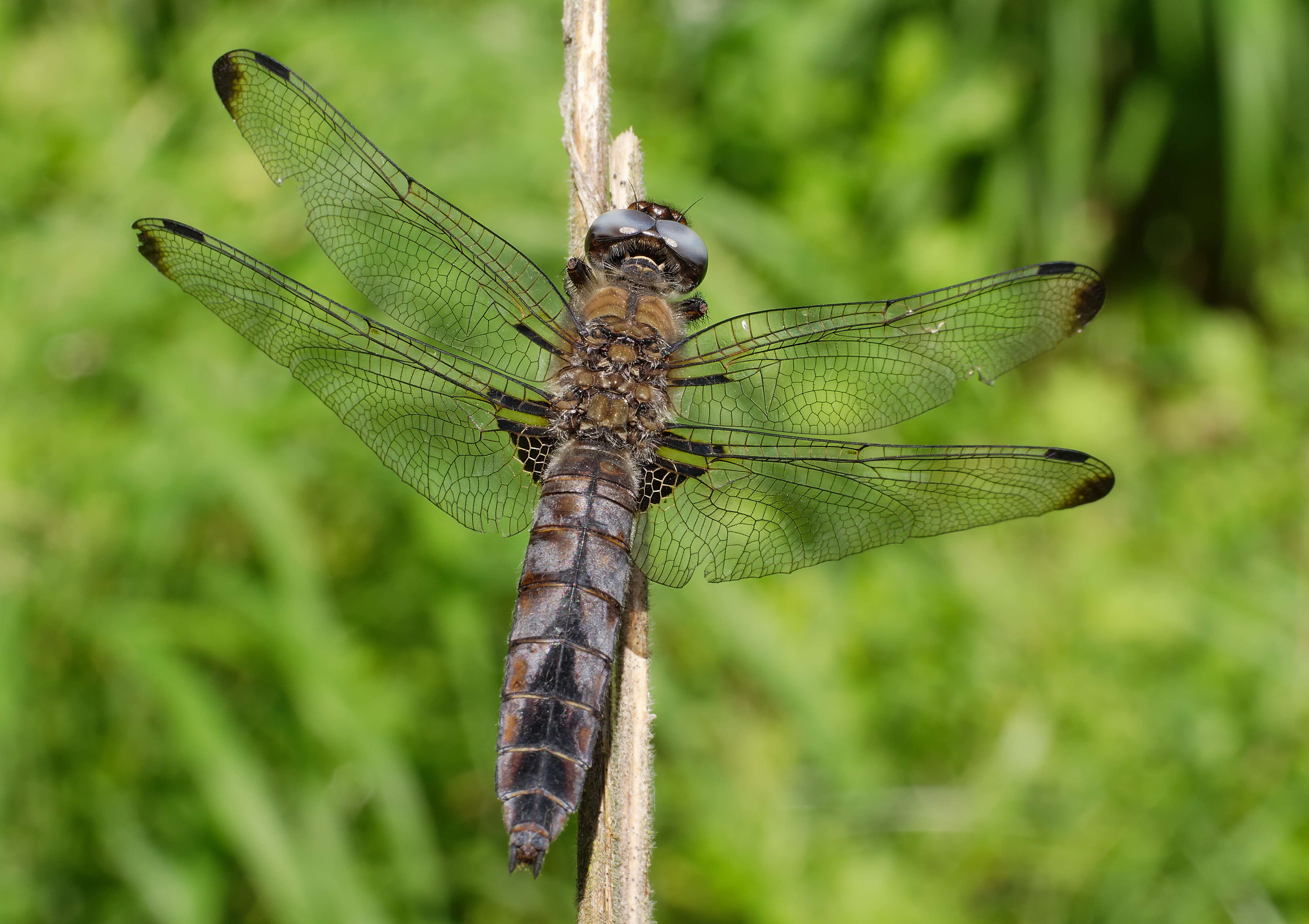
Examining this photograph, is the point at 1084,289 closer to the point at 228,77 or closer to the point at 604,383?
the point at 604,383

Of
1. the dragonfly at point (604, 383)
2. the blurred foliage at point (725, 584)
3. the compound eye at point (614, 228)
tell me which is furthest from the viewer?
the blurred foliage at point (725, 584)

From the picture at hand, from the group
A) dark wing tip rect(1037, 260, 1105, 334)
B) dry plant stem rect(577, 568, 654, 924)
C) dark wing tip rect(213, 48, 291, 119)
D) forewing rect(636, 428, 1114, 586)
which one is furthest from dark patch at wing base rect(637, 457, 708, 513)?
dark wing tip rect(213, 48, 291, 119)

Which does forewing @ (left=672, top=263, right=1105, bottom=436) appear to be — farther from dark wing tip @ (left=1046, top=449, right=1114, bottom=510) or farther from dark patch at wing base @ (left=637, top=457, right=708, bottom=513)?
dark wing tip @ (left=1046, top=449, right=1114, bottom=510)

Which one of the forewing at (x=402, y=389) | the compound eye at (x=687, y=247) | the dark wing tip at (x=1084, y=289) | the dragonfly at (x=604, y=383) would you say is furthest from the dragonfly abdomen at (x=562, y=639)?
the dark wing tip at (x=1084, y=289)

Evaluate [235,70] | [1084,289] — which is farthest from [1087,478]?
[235,70]

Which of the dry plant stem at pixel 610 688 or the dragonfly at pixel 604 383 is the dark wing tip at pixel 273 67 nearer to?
the dragonfly at pixel 604 383

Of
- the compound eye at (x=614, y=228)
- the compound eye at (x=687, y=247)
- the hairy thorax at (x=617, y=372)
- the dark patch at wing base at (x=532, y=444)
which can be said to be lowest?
the dark patch at wing base at (x=532, y=444)
